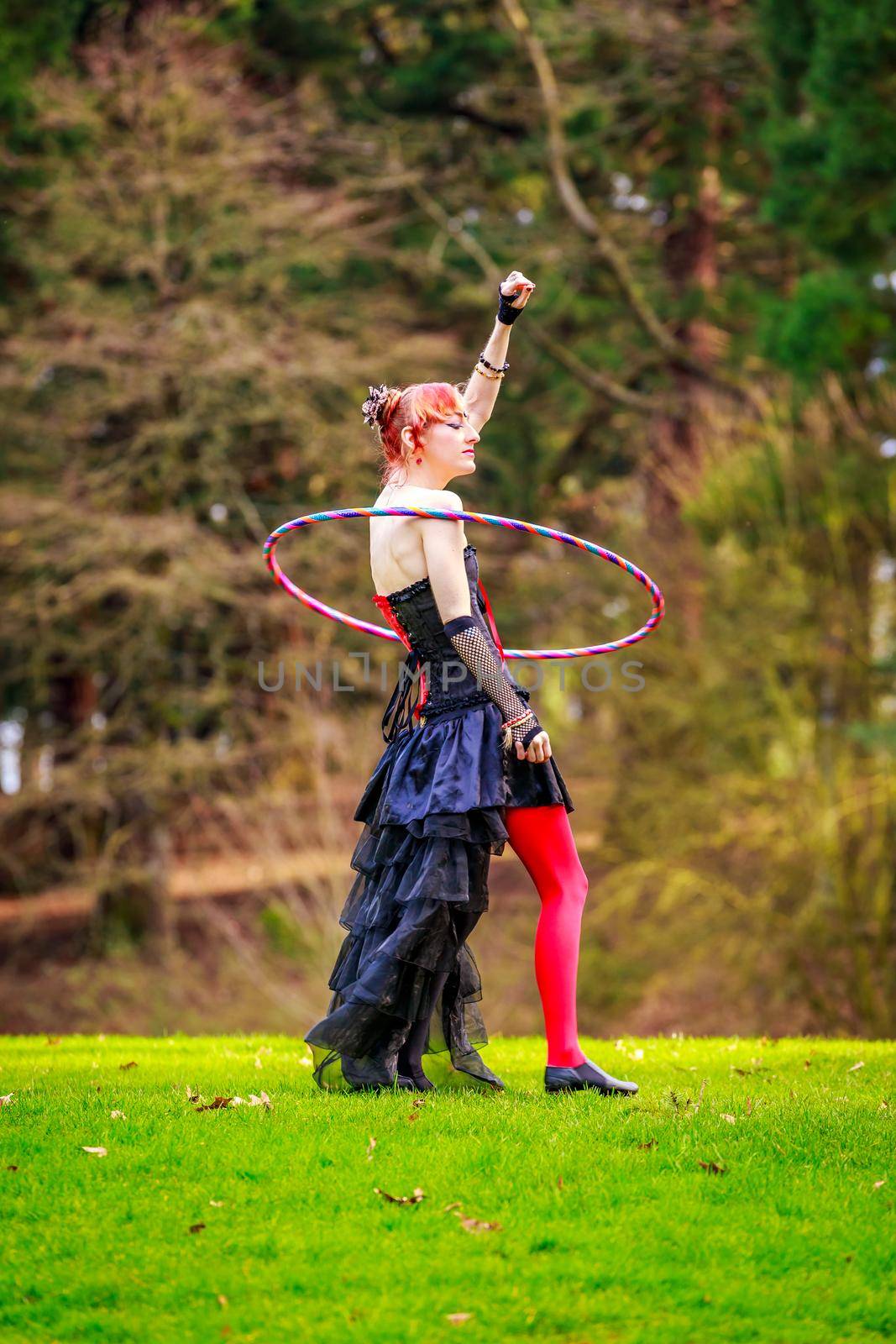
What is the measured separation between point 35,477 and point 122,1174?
14229 mm

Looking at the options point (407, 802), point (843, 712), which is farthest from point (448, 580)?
point (843, 712)

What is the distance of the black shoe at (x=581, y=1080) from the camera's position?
192 inches

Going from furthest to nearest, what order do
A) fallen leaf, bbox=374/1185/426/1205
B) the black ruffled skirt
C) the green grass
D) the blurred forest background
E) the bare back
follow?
the blurred forest background < the bare back < the black ruffled skirt < fallen leaf, bbox=374/1185/426/1205 < the green grass

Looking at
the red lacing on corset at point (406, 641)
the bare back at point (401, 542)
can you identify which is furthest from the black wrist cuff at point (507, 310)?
the red lacing on corset at point (406, 641)

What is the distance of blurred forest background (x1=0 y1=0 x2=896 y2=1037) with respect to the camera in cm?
1389

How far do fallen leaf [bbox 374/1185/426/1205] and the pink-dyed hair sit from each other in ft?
7.69

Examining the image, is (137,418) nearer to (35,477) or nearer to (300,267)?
(35,477)

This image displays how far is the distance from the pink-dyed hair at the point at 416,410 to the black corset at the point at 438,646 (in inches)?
16.5

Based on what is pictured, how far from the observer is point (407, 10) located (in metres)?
18.3

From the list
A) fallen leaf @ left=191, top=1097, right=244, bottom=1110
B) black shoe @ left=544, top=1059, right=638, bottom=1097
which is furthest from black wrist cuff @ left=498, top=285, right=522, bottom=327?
fallen leaf @ left=191, top=1097, right=244, bottom=1110

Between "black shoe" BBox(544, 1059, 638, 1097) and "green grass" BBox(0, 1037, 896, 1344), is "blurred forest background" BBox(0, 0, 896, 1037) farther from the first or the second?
"green grass" BBox(0, 1037, 896, 1344)

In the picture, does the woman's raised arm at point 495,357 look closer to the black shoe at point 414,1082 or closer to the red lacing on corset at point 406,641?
the red lacing on corset at point 406,641

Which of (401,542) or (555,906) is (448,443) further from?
(555,906)

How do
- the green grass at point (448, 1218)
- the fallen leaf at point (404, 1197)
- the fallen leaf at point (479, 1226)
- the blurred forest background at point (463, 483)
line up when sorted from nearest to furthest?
the green grass at point (448, 1218)
the fallen leaf at point (479, 1226)
the fallen leaf at point (404, 1197)
the blurred forest background at point (463, 483)
